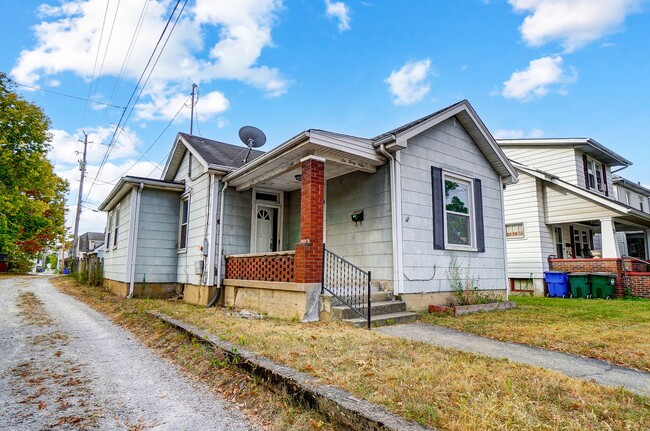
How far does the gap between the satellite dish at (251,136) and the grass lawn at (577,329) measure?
723cm

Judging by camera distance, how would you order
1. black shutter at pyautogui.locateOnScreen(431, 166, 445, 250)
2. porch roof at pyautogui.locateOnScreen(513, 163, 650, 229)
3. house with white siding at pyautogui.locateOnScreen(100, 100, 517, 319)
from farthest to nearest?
porch roof at pyautogui.locateOnScreen(513, 163, 650, 229), black shutter at pyautogui.locateOnScreen(431, 166, 445, 250), house with white siding at pyautogui.locateOnScreen(100, 100, 517, 319)

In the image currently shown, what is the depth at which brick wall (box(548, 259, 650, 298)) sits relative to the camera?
11633 millimetres

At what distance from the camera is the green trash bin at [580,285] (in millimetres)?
12227

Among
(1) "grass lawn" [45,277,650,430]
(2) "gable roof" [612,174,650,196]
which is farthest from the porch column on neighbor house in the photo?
(1) "grass lawn" [45,277,650,430]

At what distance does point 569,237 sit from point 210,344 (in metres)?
16.4

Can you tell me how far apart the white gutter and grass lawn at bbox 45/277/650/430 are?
2223 millimetres

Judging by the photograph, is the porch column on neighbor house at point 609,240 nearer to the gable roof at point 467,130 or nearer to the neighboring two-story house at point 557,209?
the neighboring two-story house at point 557,209

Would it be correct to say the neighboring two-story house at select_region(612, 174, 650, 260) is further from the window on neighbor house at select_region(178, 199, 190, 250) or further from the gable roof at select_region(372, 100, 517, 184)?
the window on neighbor house at select_region(178, 199, 190, 250)

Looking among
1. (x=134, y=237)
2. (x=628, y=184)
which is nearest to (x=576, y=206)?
(x=628, y=184)

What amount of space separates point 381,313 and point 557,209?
10905 millimetres

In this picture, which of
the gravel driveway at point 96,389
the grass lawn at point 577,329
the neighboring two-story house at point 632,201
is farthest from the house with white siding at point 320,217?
the neighboring two-story house at point 632,201

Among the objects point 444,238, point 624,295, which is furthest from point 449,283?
point 624,295

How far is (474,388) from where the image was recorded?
2877 millimetres

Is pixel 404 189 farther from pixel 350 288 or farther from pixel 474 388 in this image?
pixel 474 388
